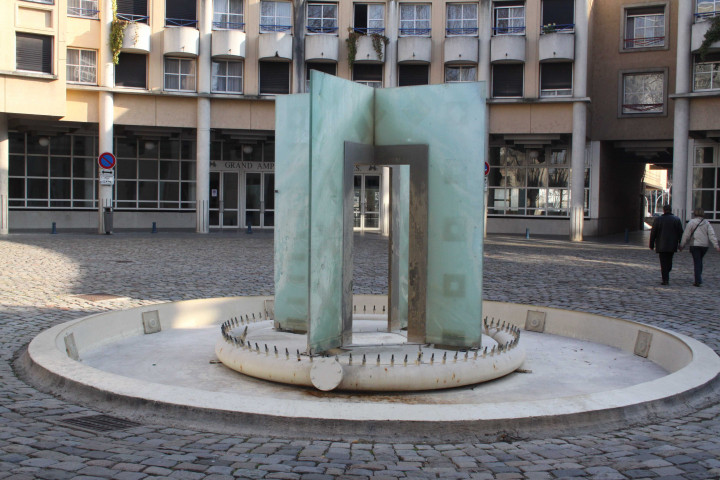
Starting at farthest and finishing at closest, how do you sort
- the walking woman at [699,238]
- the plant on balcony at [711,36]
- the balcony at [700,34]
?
the balcony at [700,34] → the plant on balcony at [711,36] → the walking woman at [699,238]

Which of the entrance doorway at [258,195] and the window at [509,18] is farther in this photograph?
the entrance doorway at [258,195]

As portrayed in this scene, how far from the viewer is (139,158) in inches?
1394

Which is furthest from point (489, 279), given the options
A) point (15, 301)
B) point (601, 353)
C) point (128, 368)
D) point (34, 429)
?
point (34, 429)

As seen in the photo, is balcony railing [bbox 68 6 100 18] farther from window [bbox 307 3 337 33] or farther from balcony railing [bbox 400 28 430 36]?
balcony railing [bbox 400 28 430 36]

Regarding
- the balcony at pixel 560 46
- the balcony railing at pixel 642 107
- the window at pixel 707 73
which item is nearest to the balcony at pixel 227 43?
the balcony at pixel 560 46

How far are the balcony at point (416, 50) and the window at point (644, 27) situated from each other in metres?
8.90

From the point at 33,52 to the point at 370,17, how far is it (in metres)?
13.7

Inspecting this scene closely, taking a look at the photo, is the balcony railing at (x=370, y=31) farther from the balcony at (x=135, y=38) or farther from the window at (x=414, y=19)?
the balcony at (x=135, y=38)

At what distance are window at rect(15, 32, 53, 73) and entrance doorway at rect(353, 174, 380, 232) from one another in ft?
46.6

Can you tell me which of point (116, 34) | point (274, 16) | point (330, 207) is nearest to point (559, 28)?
point (274, 16)

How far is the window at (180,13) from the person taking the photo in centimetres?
3234

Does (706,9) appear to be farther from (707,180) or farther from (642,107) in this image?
(707,180)

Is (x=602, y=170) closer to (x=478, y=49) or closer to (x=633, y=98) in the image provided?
(x=633, y=98)

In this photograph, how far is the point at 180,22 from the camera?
107 ft
